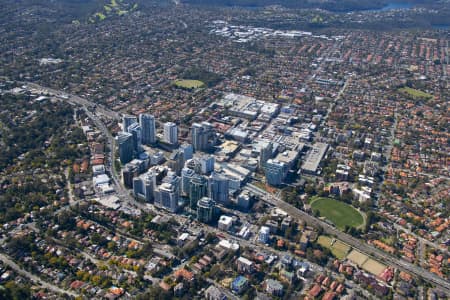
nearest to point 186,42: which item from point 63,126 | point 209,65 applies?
point 209,65

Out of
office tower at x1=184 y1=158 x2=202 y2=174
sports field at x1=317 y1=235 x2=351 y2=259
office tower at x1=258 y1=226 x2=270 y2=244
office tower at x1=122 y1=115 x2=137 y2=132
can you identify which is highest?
office tower at x1=122 y1=115 x2=137 y2=132

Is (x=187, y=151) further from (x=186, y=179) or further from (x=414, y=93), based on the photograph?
(x=414, y=93)

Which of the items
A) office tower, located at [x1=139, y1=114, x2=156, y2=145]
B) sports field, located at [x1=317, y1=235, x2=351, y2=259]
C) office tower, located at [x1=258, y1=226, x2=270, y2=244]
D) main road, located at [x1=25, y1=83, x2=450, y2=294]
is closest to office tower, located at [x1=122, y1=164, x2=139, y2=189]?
main road, located at [x1=25, y1=83, x2=450, y2=294]

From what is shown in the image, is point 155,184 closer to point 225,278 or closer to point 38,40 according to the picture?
point 225,278

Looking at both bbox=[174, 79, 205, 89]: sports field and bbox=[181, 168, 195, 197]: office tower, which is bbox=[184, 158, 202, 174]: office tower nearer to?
bbox=[181, 168, 195, 197]: office tower

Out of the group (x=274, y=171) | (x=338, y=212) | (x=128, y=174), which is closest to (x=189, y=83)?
(x=128, y=174)

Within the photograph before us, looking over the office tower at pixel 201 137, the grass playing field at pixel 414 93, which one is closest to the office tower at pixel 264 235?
the office tower at pixel 201 137
